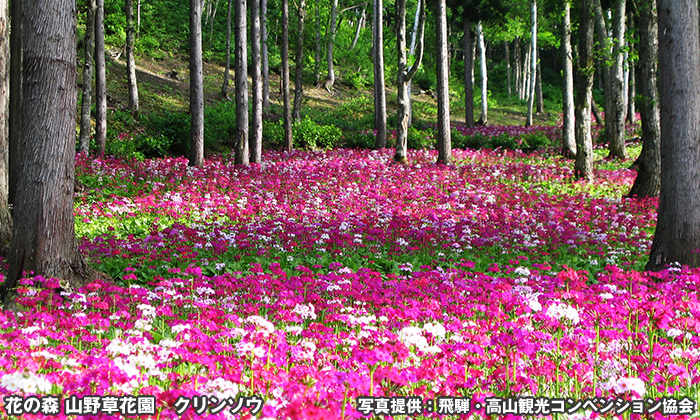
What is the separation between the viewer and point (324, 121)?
1152 inches

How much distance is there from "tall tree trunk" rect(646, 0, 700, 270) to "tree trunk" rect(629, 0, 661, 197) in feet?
20.4

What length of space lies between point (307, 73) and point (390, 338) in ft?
135

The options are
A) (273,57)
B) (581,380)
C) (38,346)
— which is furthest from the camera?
(273,57)

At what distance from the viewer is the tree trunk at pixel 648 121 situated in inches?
541

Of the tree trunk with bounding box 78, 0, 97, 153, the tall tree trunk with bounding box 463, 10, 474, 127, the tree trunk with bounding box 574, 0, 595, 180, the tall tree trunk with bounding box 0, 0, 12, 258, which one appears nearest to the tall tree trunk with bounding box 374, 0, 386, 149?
the tall tree trunk with bounding box 463, 10, 474, 127

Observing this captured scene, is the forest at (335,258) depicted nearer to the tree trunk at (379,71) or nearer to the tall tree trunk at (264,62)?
the tree trunk at (379,71)

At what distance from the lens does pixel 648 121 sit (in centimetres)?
1450

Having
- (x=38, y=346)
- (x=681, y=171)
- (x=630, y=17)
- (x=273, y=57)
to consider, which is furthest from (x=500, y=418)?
(x=273, y=57)

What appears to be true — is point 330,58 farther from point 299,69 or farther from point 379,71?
point 379,71

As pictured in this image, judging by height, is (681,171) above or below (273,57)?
below

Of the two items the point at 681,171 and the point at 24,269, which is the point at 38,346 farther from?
the point at 681,171

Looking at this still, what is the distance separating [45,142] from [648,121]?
14.4 m

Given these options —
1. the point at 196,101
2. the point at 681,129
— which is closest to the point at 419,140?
the point at 196,101
